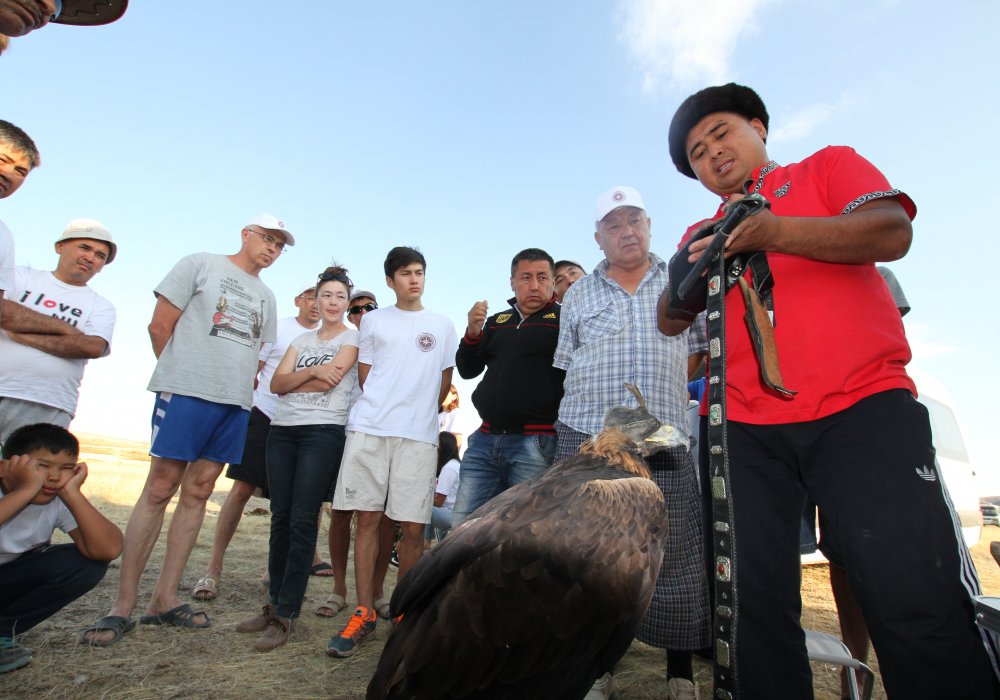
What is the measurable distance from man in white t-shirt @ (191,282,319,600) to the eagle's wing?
3.22m

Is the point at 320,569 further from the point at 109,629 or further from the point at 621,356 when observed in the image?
the point at 621,356

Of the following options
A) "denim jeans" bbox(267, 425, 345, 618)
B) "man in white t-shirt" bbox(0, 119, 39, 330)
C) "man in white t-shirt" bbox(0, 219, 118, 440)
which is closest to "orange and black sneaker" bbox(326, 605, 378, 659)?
"denim jeans" bbox(267, 425, 345, 618)

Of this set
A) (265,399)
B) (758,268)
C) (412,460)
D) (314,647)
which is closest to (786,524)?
(758,268)

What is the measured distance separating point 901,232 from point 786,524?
100cm

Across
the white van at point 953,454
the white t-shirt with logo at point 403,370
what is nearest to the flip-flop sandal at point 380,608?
the white t-shirt with logo at point 403,370

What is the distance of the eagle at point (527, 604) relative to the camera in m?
1.86

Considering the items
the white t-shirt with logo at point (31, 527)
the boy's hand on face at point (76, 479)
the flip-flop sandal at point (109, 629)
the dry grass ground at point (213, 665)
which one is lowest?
the dry grass ground at point (213, 665)

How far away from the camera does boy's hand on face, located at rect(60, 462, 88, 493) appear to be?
10.7ft

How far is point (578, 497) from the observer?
2023 mm

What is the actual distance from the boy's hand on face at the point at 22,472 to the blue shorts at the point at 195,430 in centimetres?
66

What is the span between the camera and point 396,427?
416 cm

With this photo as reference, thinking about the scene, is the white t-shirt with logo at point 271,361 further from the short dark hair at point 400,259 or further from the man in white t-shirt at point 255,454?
the short dark hair at point 400,259

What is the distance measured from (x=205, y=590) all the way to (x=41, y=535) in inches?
65.4

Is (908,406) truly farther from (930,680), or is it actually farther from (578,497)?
(578,497)
